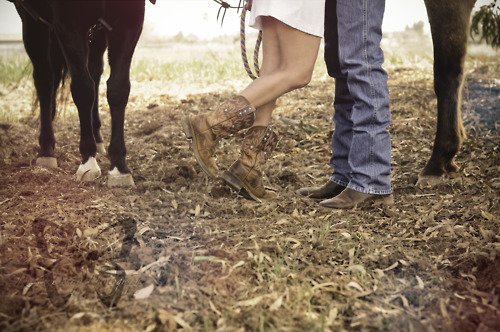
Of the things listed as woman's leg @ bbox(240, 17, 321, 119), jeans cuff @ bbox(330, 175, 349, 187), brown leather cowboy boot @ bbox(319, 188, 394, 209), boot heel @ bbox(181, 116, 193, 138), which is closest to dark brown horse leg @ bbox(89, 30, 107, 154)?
boot heel @ bbox(181, 116, 193, 138)

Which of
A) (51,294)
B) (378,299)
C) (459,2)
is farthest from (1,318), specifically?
(459,2)

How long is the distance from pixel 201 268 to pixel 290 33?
46.7 inches

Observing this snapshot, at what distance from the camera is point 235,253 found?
7.02ft

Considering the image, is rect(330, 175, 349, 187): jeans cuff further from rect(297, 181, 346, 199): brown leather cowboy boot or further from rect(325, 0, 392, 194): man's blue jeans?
rect(325, 0, 392, 194): man's blue jeans

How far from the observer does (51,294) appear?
1813 mm

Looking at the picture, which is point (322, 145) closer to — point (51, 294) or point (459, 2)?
point (459, 2)

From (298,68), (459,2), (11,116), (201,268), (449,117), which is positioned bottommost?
(11,116)

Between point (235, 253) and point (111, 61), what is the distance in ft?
4.43

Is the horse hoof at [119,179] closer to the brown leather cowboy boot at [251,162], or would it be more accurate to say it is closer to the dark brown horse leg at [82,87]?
the dark brown horse leg at [82,87]

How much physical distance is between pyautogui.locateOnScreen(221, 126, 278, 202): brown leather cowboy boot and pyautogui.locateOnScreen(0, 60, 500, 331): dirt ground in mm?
111

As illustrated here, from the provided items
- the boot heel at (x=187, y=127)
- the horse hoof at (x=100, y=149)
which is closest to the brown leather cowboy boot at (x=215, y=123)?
the boot heel at (x=187, y=127)

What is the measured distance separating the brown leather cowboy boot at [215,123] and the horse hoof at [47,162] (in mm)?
1183

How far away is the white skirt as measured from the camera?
259cm

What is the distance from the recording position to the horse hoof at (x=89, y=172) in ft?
10.3
